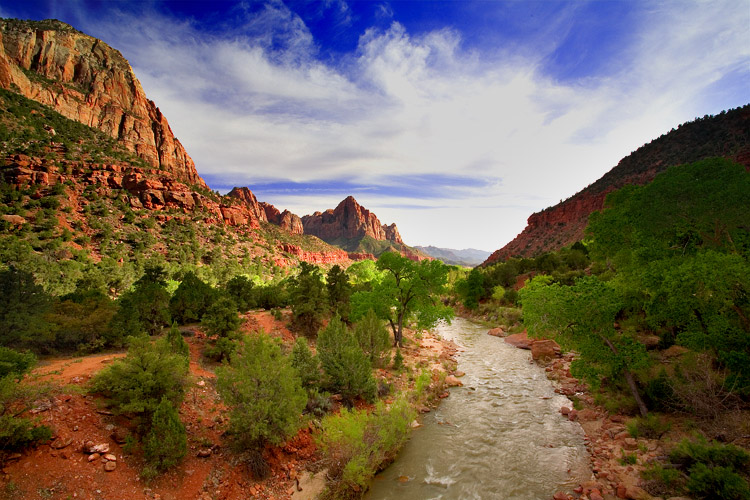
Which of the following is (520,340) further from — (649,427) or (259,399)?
(259,399)

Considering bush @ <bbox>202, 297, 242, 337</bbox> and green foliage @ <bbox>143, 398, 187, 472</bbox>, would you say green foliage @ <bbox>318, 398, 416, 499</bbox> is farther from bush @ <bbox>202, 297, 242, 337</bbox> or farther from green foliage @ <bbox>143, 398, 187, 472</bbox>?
bush @ <bbox>202, 297, 242, 337</bbox>

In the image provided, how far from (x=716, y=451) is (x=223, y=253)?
7241cm

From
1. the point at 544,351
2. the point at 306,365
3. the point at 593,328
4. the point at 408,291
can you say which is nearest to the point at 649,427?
the point at 593,328

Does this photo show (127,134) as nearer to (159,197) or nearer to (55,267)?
(159,197)

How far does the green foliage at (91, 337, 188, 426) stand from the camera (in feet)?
27.0

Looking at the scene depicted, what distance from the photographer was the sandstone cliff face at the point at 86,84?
247 feet

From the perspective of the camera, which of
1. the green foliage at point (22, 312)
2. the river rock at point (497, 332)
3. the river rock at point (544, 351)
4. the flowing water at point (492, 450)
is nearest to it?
the flowing water at point (492, 450)

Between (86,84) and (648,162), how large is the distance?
158 meters

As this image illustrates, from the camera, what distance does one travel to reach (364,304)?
2112cm

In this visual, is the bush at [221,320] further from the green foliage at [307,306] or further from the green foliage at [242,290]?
the green foliage at [242,290]

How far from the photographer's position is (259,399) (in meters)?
8.72

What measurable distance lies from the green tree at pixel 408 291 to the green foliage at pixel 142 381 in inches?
511

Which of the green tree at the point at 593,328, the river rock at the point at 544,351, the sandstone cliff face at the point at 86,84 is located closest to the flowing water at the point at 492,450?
the green tree at the point at 593,328

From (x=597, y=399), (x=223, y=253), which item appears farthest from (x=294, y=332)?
(x=223, y=253)
